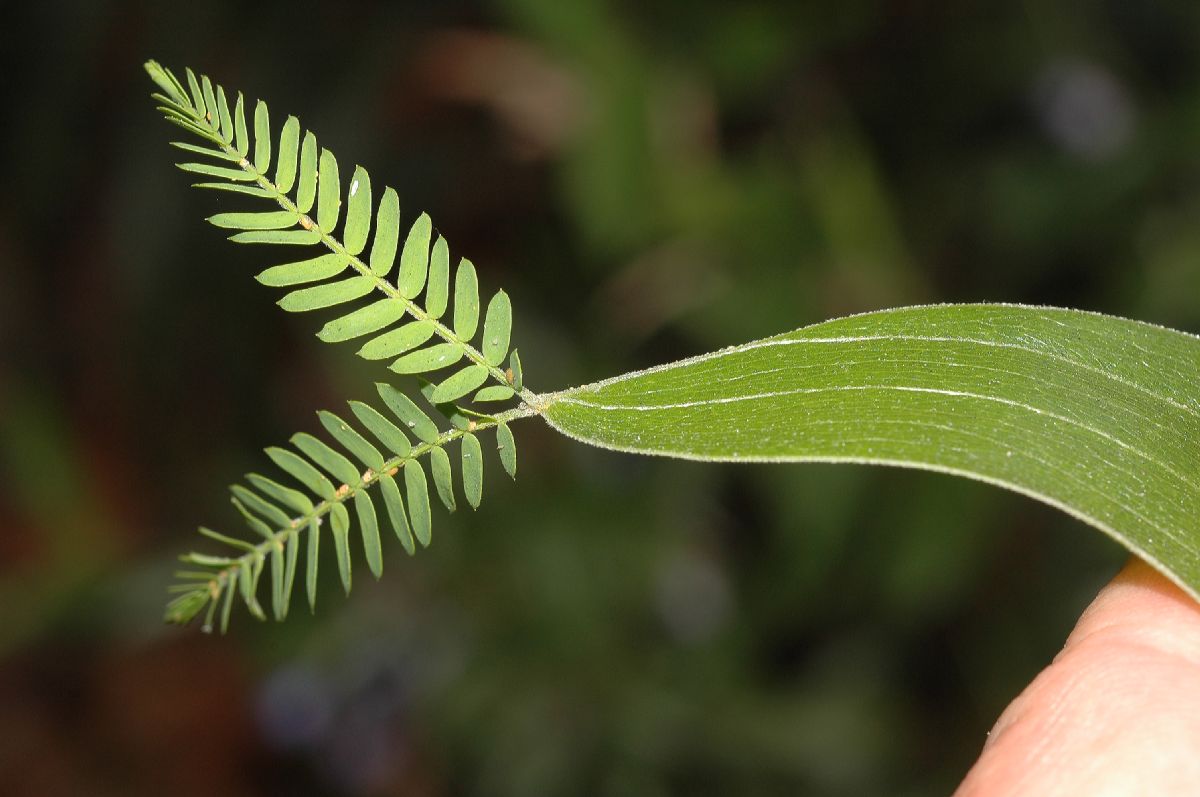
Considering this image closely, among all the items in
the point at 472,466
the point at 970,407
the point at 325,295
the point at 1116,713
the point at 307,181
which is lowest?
the point at 1116,713

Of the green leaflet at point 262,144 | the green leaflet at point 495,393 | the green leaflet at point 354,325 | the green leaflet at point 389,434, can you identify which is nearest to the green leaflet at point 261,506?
the green leaflet at point 354,325

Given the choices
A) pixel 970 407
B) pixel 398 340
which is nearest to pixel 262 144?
pixel 398 340

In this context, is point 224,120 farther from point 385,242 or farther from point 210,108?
point 385,242

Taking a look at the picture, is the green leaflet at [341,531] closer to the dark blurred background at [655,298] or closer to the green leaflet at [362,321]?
the green leaflet at [362,321]

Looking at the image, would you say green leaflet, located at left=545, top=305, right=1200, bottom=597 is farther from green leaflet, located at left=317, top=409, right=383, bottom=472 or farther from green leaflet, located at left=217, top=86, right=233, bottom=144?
green leaflet, located at left=217, top=86, right=233, bottom=144

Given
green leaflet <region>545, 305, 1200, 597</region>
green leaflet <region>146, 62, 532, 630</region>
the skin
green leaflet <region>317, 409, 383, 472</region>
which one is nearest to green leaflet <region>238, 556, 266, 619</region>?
green leaflet <region>146, 62, 532, 630</region>

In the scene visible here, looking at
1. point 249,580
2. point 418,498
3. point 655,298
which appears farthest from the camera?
point 655,298
